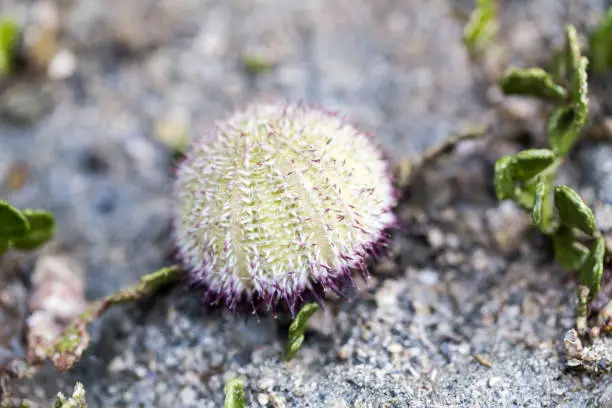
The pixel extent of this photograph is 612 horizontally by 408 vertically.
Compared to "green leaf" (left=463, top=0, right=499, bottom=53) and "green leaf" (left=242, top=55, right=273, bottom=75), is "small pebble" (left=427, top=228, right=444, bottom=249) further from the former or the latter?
"green leaf" (left=242, top=55, right=273, bottom=75)

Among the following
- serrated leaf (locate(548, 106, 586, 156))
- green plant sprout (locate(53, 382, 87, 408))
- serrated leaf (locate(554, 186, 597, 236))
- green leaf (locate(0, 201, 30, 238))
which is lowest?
green plant sprout (locate(53, 382, 87, 408))

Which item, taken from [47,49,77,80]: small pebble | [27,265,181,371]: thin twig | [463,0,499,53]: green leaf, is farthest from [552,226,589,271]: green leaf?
[47,49,77,80]: small pebble

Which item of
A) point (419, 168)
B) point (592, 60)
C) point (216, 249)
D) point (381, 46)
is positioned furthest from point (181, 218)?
point (592, 60)

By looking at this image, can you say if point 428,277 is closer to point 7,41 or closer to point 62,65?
point 62,65

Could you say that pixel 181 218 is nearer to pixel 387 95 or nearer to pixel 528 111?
pixel 387 95

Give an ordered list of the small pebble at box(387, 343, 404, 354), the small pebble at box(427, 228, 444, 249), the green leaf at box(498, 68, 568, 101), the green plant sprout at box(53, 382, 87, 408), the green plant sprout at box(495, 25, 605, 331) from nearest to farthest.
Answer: the green plant sprout at box(53, 382, 87, 408) → the green plant sprout at box(495, 25, 605, 331) → the small pebble at box(387, 343, 404, 354) → the green leaf at box(498, 68, 568, 101) → the small pebble at box(427, 228, 444, 249)

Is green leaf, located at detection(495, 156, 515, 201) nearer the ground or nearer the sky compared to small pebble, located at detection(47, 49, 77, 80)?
nearer the sky

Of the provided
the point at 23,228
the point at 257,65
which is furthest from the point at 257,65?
the point at 23,228

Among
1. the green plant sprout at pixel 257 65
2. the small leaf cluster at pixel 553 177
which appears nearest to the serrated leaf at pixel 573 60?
the small leaf cluster at pixel 553 177
